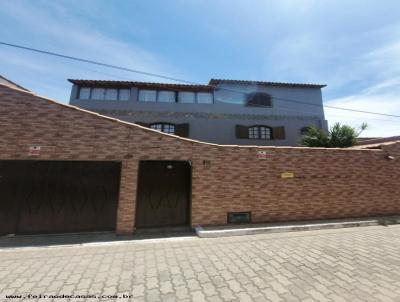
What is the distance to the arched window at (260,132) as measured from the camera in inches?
653

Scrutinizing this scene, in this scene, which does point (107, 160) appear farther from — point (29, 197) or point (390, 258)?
point (390, 258)

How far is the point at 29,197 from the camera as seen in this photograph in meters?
5.92

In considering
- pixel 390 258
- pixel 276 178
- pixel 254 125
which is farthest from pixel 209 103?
pixel 390 258

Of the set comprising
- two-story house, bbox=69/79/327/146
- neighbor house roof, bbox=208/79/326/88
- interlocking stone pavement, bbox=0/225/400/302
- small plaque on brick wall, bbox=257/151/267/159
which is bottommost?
interlocking stone pavement, bbox=0/225/400/302

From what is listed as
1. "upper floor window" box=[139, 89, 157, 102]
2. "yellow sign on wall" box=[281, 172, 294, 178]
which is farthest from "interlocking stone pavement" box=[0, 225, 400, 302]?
"upper floor window" box=[139, 89, 157, 102]

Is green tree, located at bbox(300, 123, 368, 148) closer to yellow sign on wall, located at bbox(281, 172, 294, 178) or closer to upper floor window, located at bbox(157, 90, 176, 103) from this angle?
yellow sign on wall, located at bbox(281, 172, 294, 178)

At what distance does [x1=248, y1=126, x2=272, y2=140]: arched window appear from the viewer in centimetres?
1659

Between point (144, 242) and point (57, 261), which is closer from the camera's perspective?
point (57, 261)

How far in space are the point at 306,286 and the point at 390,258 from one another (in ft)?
8.61

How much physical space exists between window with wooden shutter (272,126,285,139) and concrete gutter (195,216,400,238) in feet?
31.1

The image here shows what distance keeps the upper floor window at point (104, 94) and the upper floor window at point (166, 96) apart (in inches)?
94.8

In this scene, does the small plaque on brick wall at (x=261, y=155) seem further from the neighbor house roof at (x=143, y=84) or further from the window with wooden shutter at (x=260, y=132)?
the neighbor house roof at (x=143, y=84)

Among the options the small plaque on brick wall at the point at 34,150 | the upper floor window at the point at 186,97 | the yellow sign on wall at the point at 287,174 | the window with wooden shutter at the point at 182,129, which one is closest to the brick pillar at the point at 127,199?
the small plaque on brick wall at the point at 34,150

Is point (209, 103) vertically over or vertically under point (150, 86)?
under
